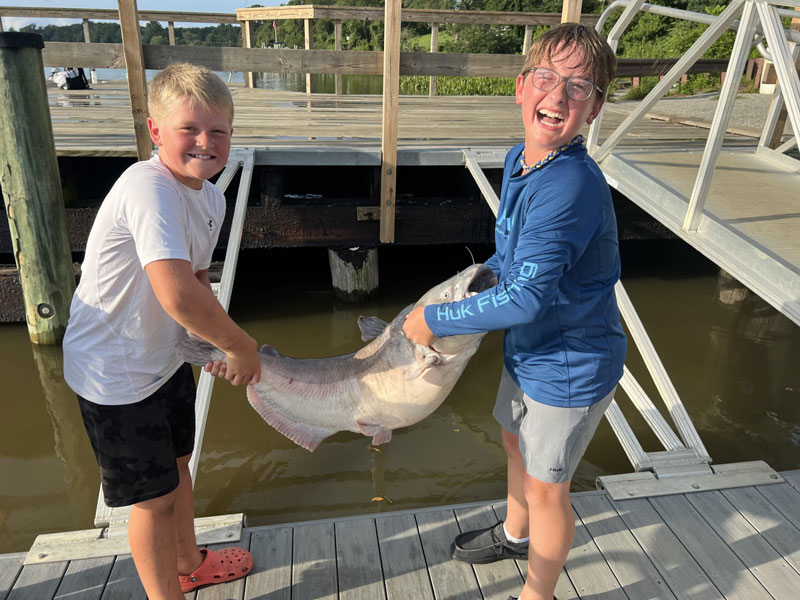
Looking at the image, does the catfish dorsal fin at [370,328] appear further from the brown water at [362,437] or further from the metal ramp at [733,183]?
the metal ramp at [733,183]

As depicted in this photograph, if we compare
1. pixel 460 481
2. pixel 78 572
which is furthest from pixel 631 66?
pixel 78 572

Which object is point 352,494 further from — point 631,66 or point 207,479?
point 631,66

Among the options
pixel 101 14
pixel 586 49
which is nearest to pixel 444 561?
pixel 586 49

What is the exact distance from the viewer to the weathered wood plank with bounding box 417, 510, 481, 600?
2.73 metres

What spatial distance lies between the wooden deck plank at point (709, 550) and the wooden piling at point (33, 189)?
5.35 m

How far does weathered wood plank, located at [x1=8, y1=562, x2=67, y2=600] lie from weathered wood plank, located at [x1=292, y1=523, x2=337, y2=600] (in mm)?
1071

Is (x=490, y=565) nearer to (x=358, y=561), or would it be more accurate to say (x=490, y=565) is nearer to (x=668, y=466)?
(x=358, y=561)

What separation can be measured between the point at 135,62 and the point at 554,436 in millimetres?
4508

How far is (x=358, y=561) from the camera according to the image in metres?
2.88

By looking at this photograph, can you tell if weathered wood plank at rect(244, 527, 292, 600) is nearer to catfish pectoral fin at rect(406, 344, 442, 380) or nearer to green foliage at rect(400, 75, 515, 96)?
catfish pectoral fin at rect(406, 344, 442, 380)

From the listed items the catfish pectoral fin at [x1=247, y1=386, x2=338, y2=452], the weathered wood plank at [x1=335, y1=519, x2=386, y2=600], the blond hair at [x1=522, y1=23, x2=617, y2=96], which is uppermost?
the blond hair at [x1=522, y1=23, x2=617, y2=96]

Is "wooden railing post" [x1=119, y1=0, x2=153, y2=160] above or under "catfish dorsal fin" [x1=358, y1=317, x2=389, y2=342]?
above

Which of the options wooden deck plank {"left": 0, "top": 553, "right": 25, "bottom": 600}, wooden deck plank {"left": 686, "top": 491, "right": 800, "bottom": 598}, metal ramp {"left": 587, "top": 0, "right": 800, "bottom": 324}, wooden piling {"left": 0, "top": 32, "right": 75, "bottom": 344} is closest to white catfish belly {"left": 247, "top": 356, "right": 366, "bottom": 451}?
wooden deck plank {"left": 0, "top": 553, "right": 25, "bottom": 600}

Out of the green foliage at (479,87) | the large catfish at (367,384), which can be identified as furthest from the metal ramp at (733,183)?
the green foliage at (479,87)
